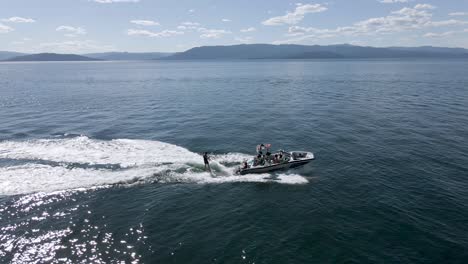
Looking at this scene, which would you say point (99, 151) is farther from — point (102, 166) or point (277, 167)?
point (277, 167)

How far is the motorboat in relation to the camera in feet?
118

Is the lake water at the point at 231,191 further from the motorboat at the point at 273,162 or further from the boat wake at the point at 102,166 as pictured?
the motorboat at the point at 273,162

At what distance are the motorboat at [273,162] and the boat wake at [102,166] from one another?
999mm

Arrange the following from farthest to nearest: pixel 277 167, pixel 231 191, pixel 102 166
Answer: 1. pixel 277 167
2. pixel 102 166
3. pixel 231 191

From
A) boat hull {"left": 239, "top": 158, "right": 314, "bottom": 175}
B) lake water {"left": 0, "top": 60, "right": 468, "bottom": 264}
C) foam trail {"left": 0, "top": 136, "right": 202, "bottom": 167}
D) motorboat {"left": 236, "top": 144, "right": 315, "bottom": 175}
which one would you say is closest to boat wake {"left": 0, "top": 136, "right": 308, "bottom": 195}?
foam trail {"left": 0, "top": 136, "right": 202, "bottom": 167}

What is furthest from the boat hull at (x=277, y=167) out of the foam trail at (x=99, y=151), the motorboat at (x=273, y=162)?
the foam trail at (x=99, y=151)

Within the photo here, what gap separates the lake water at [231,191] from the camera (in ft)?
73.2

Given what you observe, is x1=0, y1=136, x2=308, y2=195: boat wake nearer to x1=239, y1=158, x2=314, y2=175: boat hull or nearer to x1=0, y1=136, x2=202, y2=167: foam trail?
x1=0, y1=136, x2=202, y2=167: foam trail

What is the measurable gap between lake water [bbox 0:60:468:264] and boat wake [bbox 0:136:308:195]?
0.69 feet

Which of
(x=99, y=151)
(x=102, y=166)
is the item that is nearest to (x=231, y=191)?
(x=102, y=166)

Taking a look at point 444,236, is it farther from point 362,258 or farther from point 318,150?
point 318,150

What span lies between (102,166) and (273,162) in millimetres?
21798

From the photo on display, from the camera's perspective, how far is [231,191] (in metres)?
31.9

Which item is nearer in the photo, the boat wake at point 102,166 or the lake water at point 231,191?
the lake water at point 231,191
